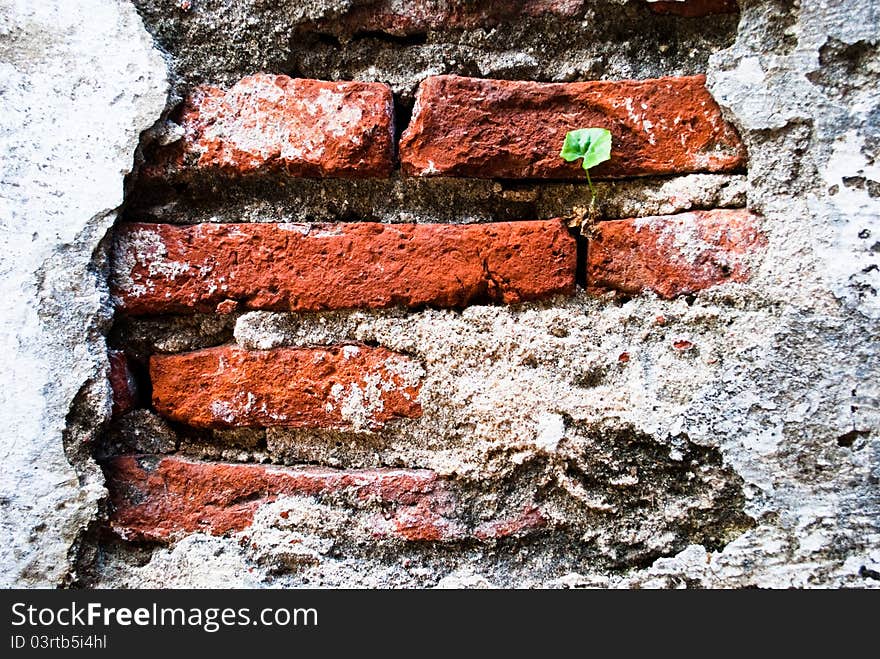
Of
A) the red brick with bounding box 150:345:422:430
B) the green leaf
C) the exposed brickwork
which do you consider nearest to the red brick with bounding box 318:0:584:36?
the green leaf

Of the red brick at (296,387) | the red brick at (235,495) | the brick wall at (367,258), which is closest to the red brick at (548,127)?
the brick wall at (367,258)

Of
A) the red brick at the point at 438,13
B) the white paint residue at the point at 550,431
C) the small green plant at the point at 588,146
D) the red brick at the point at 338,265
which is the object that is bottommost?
the white paint residue at the point at 550,431

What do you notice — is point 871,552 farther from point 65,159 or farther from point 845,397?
point 65,159

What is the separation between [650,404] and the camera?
2.09 feet

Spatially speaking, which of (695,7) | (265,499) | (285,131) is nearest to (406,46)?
(285,131)

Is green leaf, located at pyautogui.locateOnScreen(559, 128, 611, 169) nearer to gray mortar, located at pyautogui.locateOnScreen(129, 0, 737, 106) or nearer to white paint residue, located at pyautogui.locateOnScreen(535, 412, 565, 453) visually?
gray mortar, located at pyautogui.locateOnScreen(129, 0, 737, 106)

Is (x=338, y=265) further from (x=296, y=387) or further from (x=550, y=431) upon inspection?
(x=550, y=431)

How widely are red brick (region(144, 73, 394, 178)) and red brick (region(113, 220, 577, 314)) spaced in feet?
0.20

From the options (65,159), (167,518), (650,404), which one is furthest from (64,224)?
(650,404)

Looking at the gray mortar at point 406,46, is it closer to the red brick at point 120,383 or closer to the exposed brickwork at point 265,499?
the red brick at point 120,383

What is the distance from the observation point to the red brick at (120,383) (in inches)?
25.8

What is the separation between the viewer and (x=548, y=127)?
65cm

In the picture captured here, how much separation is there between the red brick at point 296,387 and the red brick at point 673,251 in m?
0.23

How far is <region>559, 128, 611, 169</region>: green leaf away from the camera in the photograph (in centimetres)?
63
